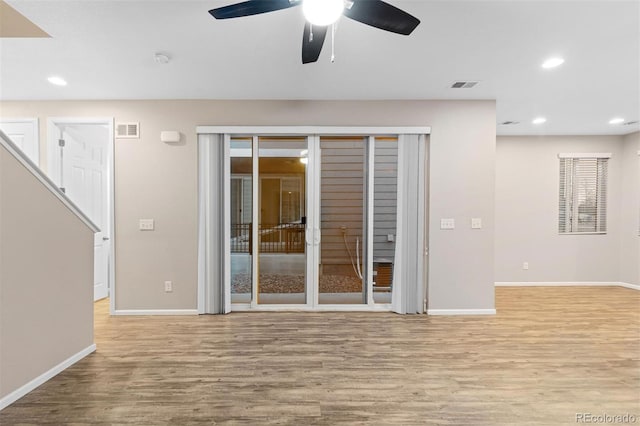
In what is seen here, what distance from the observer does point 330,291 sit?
4082mm

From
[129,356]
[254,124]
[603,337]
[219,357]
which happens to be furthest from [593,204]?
[129,356]

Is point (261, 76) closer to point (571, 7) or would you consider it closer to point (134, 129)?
point (134, 129)

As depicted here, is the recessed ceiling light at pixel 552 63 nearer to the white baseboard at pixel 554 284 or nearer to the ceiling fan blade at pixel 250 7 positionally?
the ceiling fan blade at pixel 250 7

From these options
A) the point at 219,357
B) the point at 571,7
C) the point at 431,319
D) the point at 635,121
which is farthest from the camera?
the point at 635,121

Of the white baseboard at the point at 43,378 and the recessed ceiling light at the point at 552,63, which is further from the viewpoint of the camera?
the recessed ceiling light at the point at 552,63

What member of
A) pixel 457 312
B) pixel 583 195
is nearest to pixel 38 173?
pixel 457 312

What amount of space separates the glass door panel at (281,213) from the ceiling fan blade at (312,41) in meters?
1.79

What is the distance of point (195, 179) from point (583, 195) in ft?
21.4

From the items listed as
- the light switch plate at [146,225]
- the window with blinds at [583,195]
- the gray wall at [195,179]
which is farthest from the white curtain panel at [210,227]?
the window with blinds at [583,195]

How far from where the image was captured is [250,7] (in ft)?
5.36

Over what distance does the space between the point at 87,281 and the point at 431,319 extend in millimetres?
3641

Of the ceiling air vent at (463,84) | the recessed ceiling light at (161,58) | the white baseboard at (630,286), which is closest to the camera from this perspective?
the recessed ceiling light at (161,58)

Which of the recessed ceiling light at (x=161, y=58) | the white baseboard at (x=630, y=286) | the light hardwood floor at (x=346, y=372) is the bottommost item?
the light hardwood floor at (x=346, y=372)

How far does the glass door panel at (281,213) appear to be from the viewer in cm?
397
